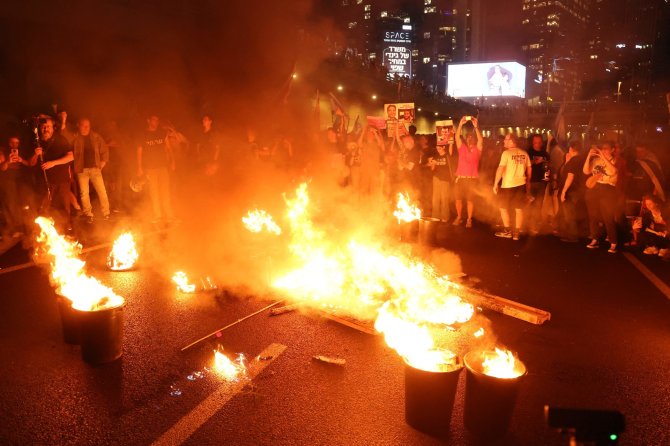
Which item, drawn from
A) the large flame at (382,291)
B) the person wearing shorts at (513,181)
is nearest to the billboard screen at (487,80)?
the person wearing shorts at (513,181)

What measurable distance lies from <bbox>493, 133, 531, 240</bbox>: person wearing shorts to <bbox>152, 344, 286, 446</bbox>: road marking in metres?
5.76

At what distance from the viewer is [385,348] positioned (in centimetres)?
396

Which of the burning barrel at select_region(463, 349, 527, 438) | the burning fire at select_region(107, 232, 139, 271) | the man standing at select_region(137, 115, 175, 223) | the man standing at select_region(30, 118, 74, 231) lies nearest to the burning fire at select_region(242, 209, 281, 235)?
the man standing at select_region(137, 115, 175, 223)

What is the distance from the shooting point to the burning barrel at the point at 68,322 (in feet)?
12.6

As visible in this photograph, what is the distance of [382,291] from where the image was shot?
4.78 m

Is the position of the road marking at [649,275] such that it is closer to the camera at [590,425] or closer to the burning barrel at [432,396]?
the burning barrel at [432,396]

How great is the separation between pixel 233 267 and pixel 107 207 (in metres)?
3.84

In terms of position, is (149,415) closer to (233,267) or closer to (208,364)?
(208,364)

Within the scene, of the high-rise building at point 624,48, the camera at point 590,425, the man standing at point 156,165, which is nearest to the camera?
the camera at point 590,425

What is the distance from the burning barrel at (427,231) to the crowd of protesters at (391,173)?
6.15ft

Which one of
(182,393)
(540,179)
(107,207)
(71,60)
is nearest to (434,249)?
(540,179)

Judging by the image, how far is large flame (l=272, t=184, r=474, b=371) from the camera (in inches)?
137

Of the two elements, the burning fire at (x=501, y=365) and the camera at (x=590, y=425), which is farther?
the burning fire at (x=501, y=365)

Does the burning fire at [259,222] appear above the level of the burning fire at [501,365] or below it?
below
